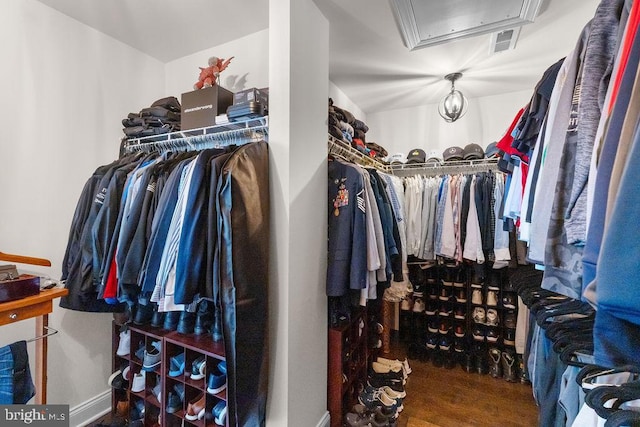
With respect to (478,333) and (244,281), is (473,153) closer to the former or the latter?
(478,333)

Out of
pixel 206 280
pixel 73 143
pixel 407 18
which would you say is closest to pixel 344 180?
pixel 206 280

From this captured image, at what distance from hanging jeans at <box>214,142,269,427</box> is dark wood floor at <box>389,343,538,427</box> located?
1119 mm

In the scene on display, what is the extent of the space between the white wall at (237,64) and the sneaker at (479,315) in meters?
2.54

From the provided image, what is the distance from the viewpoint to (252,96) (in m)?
1.36

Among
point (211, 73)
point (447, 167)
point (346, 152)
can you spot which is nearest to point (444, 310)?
point (447, 167)

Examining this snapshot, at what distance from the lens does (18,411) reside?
0.91 meters

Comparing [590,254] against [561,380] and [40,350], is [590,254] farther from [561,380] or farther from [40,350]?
[40,350]

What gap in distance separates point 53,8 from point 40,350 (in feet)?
6.25

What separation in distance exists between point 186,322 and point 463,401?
1943mm

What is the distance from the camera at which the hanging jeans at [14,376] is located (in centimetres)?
90

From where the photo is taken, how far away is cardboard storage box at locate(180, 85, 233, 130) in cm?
150

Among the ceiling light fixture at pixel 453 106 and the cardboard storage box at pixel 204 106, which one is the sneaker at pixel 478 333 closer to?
the ceiling light fixture at pixel 453 106

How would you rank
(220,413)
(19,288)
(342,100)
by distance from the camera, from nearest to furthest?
(19,288) → (220,413) → (342,100)

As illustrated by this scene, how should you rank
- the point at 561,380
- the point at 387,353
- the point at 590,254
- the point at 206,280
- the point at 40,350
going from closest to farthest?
the point at 590,254
the point at 561,380
the point at 40,350
the point at 206,280
the point at 387,353
